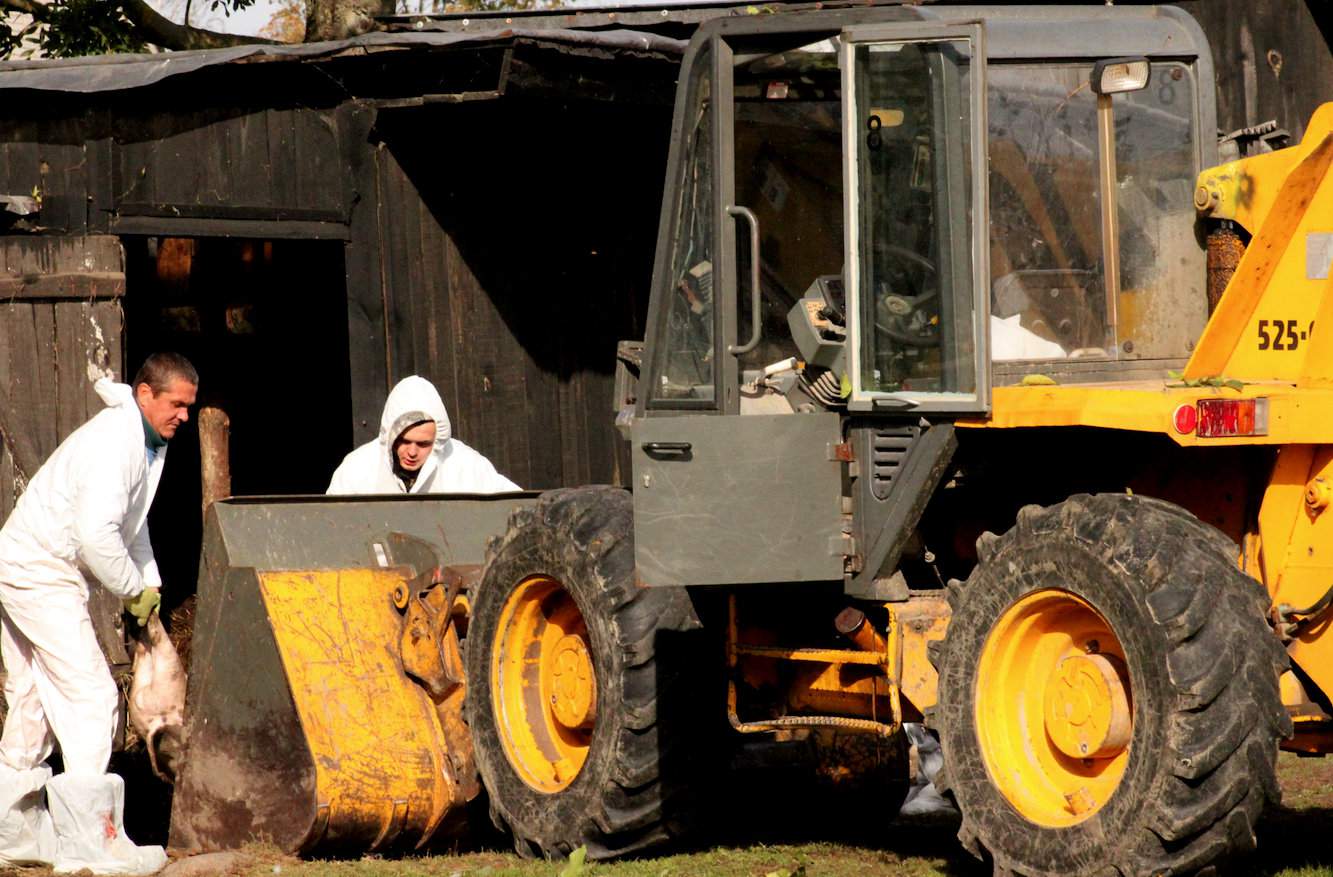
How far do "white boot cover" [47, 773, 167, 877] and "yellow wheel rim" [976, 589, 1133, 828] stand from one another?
3382mm

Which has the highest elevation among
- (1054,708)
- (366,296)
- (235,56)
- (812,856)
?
(235,56)

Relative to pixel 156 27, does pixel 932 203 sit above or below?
below

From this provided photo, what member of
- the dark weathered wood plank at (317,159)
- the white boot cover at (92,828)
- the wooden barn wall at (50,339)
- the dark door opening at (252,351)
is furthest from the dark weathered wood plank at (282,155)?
the white boot cover at (92,828)

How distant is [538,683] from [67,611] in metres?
1.92

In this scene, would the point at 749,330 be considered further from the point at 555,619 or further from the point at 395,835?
the point at 395,835

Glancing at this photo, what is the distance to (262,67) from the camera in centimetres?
1075

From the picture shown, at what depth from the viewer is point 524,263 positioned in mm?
12117

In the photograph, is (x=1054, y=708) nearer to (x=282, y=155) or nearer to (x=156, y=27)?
(x=282, y=155)

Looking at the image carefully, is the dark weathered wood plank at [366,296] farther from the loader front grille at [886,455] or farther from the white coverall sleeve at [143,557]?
the loader front grille at [886,455]

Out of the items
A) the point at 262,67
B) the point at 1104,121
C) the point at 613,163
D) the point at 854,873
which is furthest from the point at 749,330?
the point at 613,163

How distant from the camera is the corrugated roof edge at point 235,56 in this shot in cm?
1015

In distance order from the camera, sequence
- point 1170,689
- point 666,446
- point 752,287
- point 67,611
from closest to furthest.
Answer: point 1170,689, point 752,287, point 666,446, point 67,611

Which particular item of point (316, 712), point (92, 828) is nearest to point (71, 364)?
point (92, 828)

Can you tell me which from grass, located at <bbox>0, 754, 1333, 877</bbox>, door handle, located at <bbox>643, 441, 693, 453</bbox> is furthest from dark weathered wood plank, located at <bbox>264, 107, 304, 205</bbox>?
door handle, located at <bbox>643, 441, 693, 453</bbox>
